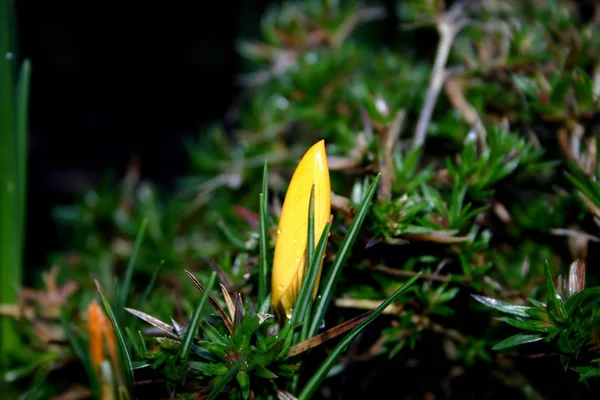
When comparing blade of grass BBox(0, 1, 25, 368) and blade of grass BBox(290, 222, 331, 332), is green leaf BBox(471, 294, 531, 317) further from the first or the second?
blade of grass BBox(0, 1, 25, 368)

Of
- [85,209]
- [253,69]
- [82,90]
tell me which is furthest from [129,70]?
[85,209]

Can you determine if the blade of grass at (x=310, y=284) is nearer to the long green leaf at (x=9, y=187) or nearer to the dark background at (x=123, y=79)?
the long green leaf at (x=9, y=187)

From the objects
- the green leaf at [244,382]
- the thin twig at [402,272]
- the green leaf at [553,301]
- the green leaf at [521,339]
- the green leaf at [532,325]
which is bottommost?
the green leaf at [244,382]

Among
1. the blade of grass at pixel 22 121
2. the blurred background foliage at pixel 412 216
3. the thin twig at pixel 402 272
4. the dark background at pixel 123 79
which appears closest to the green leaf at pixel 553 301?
the blurred background foliage at pixel 412 216

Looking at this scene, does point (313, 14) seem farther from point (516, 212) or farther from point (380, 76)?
point (516, 212)

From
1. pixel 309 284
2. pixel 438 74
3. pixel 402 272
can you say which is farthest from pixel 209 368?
pixel 438 74

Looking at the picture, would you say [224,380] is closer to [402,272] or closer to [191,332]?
[191,332]
